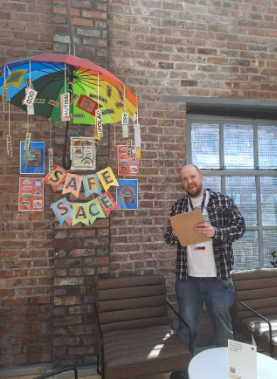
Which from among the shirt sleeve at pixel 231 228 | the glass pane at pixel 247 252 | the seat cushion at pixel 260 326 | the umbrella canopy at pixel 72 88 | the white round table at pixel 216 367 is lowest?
the seat cushion at pixel 260 326

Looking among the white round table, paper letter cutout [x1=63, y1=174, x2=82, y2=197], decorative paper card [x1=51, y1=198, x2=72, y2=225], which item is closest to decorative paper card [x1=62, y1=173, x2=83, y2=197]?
paper letter cutout [x1=63, y1=174, x2=82, y2=197]

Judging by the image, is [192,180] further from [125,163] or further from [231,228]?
[125,163]

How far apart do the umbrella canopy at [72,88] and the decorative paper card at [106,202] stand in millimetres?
701

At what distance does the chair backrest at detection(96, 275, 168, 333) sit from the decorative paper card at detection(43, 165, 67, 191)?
954 mm

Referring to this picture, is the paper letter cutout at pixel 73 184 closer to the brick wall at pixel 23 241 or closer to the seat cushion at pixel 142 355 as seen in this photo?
the brick wall at pixel 23 241

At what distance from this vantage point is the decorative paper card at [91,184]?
8.52 feet

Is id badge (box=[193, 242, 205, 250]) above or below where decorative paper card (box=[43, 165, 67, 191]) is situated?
below

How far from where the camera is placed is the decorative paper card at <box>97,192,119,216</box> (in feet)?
8.71

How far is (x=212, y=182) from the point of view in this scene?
10.4 ft

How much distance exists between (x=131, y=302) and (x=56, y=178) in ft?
4.29

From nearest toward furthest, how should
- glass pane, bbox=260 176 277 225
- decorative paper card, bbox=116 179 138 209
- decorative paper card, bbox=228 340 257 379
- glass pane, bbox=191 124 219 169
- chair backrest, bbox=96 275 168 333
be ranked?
decorative paper card, bbox=228 340 257 379 → chair backrest, bbox=96 275 168 333 → decorative paper card, bbox=116 179 138 209 → glass pane, bbox=191 124 219 169 → glass pane, bbox=260 176 277 225

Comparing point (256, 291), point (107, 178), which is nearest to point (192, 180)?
point (107, 178)

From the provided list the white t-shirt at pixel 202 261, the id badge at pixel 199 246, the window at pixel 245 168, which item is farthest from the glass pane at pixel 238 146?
the id badge at pixel 199 246

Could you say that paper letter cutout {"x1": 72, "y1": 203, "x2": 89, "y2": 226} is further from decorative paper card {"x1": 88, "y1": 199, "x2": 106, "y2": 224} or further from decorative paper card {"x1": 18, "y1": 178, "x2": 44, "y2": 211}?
decorative paper card {"x1": 18, "y1": 178, "x2": 44, "y2": 211}
